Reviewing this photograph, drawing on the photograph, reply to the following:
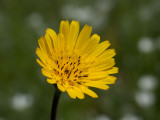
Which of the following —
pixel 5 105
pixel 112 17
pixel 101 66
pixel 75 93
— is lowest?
pixel 5 105

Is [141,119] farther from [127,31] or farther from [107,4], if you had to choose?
[107,4]

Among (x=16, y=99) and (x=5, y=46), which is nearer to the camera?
(x=16, y=99)

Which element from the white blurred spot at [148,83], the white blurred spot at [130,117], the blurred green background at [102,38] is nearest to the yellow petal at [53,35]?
the blurred green background at [102,38]

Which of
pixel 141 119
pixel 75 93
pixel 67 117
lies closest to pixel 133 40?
pixel 141 119

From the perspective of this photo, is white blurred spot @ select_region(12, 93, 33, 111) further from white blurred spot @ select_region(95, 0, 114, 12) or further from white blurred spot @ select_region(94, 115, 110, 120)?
white blurred spot @ select_region(95, 0, 114, 12)

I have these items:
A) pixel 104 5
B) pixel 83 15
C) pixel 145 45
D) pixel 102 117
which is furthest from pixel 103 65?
pixel 104 5

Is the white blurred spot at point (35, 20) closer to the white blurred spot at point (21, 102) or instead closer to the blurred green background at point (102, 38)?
the blurred green background at point (102, 38)

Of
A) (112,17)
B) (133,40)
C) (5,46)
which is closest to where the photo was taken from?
(5,46)

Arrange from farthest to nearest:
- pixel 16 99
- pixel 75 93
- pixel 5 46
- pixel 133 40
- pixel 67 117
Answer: pixel 133 40 < pixel 5 46 < pixel 16 99 < pixel 67 117 < pixel 75 93
